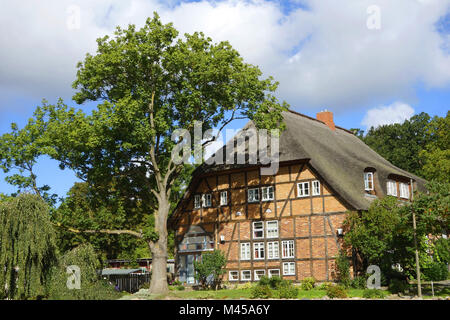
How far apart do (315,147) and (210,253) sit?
8.98 m

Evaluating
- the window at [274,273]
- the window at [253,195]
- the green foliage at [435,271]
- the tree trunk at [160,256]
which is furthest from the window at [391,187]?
the tree trunk at [160,256]

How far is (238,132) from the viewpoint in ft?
112

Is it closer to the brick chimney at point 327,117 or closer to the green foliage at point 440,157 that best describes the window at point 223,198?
the brick chimney at point 327,117

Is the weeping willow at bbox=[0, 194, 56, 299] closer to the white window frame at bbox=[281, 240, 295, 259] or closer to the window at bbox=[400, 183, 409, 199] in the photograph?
the white window frame at bbox=[281, 240, 295, 259]

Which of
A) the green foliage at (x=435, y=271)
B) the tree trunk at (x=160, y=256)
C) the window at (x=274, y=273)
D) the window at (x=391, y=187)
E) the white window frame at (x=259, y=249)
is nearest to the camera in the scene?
the green foliage at (x=435, y=271)

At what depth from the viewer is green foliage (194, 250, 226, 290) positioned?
96.3 feet

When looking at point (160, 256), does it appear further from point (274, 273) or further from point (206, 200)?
point (274, 273)

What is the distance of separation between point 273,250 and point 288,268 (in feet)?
4.76

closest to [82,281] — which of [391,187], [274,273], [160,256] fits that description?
[160,256]

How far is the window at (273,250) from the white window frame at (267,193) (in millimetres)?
2632

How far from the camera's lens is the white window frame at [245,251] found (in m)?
30.4

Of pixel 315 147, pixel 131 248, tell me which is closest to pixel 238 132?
pixel 315 147

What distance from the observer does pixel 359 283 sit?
82.6 ft

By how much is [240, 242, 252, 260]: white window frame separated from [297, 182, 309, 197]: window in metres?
4.43
